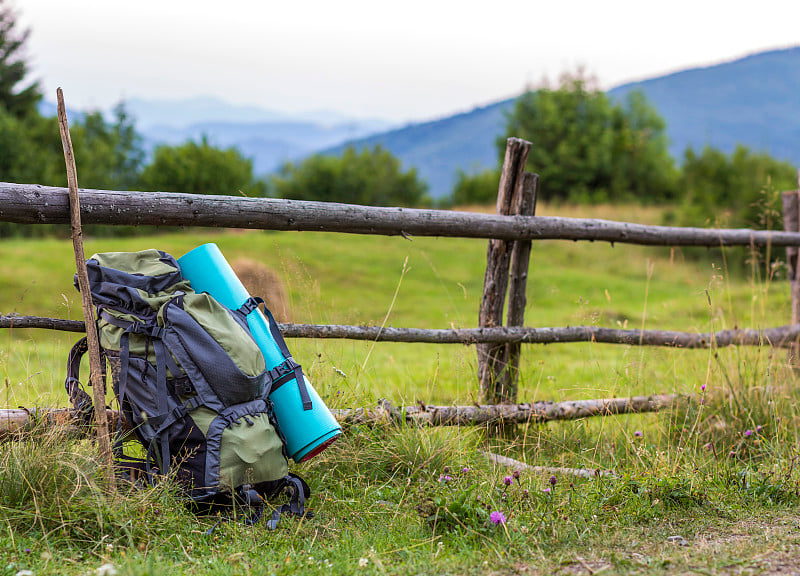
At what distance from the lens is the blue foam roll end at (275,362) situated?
9.31ft

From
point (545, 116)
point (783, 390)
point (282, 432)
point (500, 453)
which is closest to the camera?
point (282, 432)

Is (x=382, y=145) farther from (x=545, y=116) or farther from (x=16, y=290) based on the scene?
(x=16, y=290)

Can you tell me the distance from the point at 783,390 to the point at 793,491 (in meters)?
1.07

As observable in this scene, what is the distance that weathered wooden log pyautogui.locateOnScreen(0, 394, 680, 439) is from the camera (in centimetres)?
278

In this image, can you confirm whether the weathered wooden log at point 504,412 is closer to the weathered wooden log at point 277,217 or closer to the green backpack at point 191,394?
the green backpack at point 191,394

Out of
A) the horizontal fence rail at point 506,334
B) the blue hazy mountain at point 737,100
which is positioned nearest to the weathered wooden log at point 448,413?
the horizontal fence rail at point 506,334

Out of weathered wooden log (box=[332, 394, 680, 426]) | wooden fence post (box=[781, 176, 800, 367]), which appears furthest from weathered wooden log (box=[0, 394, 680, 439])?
wooden fence post (box=[781, 176, 800, 367])

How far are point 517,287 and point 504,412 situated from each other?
84cm

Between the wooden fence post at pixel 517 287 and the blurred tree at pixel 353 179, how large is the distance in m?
37.1

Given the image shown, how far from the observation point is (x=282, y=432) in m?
2.86

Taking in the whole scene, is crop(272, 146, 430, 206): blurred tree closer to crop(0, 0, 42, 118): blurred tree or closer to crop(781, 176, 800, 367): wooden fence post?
crop(0, 0, 42, 118): blurred tree

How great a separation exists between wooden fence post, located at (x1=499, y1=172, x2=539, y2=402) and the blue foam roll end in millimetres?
1522

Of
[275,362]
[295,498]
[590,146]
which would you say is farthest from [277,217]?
[590,146]

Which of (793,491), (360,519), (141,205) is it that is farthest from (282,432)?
(793,491)
